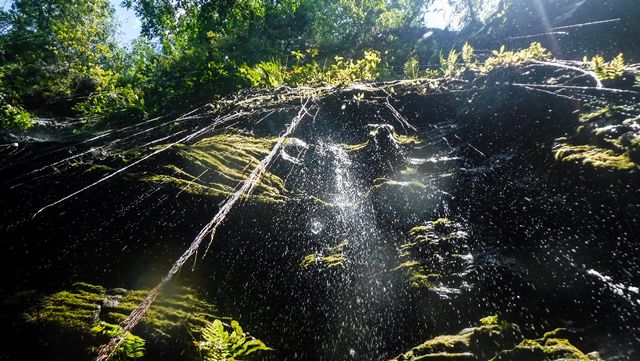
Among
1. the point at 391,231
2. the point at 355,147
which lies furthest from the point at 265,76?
the point at 391,231

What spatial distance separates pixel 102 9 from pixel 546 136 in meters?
23.7

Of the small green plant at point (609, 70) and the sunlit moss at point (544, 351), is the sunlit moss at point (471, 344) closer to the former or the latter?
the sunlit moss at point (544, 351)

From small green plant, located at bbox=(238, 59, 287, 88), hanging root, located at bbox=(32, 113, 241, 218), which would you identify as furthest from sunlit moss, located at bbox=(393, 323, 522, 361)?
small green plant, located at bbox=(238, 59, 287, 88)

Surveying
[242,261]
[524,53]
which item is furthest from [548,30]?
[242,261]

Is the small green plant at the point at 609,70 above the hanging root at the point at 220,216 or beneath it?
above

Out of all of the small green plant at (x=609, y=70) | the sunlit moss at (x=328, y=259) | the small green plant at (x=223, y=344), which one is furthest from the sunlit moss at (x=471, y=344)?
the small green plant at (x=609, y=70)

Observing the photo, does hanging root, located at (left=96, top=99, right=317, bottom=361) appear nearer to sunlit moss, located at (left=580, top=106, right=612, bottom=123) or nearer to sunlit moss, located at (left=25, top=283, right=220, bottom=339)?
sunlit moss, located at (left=25, top=283, right=220, bottom=339)

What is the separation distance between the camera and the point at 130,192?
301 cm

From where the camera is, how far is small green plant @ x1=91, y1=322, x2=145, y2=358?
2000mm

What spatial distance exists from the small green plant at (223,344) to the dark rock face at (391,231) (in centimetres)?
19

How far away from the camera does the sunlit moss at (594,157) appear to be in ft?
7.92

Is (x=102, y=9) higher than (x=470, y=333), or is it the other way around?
(x=102, y=9)

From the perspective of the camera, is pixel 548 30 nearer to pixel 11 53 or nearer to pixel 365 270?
pixel 365 270

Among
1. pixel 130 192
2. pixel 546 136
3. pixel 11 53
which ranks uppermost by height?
→ pixel 11 53
